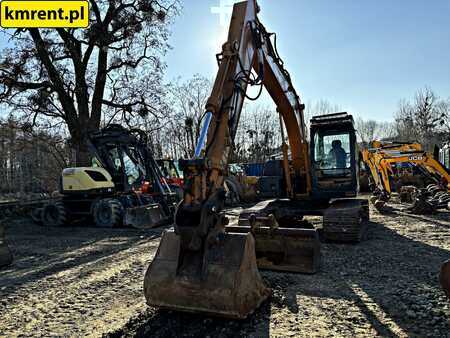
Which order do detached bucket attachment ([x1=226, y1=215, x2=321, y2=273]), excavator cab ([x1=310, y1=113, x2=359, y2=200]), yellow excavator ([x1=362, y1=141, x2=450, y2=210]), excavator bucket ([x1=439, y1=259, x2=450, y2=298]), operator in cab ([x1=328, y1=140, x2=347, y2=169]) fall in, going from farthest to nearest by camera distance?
yellow excavator ([x1=362, y1=141, x2=450, y2=210])
operator in cab ([x1=328, y1=140, x2=347, y2=169])
excavator cab ([x1=310, y1=113, x2=359, y2=200])
detached bucket attachment ([x1=226, y1=215, x2=321, y2=273])
excavator bucket ([x1=439, y1=259, x2=450, y2=298])

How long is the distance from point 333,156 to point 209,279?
16.9 ft

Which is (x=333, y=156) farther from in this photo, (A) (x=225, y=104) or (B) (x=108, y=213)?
(B) (x=108, y=213)

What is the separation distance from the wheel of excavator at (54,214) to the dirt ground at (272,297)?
339 centimetres

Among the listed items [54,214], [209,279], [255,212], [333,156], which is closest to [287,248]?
[255,212]

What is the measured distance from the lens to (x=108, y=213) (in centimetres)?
972

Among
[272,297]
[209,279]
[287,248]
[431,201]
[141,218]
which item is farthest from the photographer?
[431,201]

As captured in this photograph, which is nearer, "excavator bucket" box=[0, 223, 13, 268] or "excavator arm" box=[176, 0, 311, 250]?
"excavator arm" box=[176, 0, 311, 250]

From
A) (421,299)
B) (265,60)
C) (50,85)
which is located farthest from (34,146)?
(421,299)

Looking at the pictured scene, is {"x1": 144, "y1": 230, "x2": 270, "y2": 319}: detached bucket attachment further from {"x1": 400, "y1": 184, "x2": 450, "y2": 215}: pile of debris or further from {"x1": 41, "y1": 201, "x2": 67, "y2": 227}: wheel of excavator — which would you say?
{"x1": 400, "y1": 184, "x2": 450, "y2": 215}: pile of debris

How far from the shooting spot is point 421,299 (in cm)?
379

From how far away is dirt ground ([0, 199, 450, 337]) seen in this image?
128 inches

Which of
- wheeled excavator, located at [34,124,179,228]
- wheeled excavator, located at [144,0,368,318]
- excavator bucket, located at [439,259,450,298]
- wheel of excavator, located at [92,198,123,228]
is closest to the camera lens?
excavator bucket, located at [439,259,450,298]

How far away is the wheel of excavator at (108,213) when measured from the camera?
957 cm

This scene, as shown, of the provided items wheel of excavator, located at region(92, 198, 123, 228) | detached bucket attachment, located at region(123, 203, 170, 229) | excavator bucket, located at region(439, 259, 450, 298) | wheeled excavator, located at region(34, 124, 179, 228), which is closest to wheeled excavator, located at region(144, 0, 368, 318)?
excavator bucket, located at region(439, 259, 450, 298)
